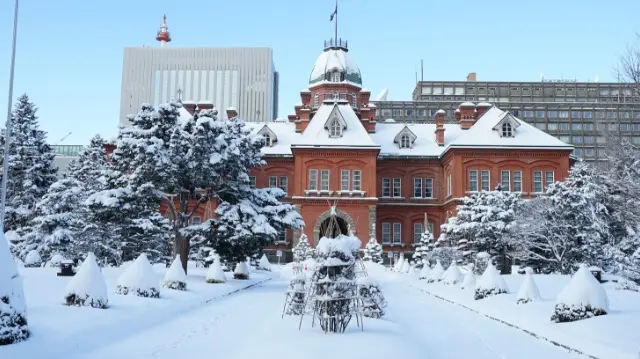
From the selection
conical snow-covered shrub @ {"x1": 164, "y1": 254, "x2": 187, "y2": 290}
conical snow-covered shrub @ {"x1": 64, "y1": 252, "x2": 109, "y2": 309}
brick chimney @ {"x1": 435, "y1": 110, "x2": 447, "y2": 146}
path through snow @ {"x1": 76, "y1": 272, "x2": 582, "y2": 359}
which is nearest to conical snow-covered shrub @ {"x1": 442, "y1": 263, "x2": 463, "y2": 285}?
path through snow @ {"x1": 76, "y1": 272, "x2": 582, "y2": 359}

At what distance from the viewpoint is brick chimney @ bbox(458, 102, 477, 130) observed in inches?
2003

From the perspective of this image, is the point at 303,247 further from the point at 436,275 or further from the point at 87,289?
the point at 87,289

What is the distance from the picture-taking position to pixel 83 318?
10617 millimetres

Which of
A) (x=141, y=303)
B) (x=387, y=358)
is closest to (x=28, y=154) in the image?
(x=141, y=303)

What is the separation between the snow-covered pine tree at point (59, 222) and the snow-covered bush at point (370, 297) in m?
21.0

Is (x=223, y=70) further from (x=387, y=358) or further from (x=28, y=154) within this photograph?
(x=387, y=358)

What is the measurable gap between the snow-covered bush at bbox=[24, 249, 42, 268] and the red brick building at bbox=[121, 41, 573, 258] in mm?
19509

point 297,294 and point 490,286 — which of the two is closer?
point 297,294

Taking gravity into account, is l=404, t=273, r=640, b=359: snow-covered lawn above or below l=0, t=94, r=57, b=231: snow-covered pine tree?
below

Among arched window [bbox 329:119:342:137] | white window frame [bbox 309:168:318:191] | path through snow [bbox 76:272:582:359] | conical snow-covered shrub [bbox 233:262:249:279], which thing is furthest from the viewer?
arched window [bbox 329:119:342:137]

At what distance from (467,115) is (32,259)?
3658 centimetres

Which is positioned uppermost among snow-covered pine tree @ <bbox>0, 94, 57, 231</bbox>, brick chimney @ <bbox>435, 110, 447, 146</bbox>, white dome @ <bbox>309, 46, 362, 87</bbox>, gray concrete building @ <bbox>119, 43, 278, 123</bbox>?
gray concrete building @ <bbox>119, 43, 278, 123</bbox>

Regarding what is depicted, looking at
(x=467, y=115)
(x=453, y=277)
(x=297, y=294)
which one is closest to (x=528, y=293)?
(x=297, y=294)

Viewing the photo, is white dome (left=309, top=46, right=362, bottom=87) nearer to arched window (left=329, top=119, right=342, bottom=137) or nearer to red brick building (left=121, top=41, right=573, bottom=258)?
red brick building (left=121, top=41, right=573, bottom=258)
